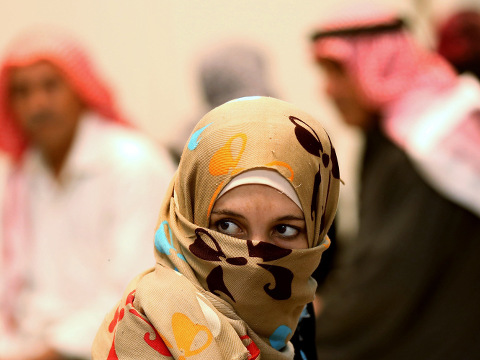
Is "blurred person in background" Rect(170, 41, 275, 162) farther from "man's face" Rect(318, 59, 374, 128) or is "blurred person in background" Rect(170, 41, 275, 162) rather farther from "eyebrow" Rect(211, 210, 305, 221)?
"eyebrow" Rect(211, 210, 305, 221)

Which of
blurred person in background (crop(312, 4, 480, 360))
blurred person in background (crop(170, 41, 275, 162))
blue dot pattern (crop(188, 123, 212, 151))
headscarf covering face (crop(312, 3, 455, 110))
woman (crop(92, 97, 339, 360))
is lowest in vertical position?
blurred person in background (crop(312, 4, 480, 360))

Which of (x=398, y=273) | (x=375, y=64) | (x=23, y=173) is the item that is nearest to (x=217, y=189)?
(x=23, y=173)

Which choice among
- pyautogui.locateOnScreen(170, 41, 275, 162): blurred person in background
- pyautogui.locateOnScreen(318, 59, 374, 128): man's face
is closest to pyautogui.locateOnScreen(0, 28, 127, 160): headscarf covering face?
pyautogui.locateOnScreen(170, 41, 275, 162): blurred person in background

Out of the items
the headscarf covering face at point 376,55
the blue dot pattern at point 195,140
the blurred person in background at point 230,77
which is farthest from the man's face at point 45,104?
the blue dot pattern at point 195,140

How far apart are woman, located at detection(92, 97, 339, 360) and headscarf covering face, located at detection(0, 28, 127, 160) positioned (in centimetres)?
190

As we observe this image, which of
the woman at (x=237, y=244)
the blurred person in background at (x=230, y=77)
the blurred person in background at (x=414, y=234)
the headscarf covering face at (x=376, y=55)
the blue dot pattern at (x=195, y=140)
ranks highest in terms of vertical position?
the blue dot pattern at (x=195, y=140)

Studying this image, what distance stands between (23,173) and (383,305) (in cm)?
163

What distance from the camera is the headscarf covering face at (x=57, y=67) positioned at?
10.7ft

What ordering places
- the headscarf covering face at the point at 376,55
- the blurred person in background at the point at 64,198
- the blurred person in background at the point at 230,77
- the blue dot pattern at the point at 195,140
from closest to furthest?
the blue dot pattern at the point at 195,140, the blurred person in background at the point at 64,198, the headscarf covering face at the point at 376,55, the blurred person in background at the point at 230,77

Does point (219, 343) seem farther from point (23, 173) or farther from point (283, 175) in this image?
point (23, 173)

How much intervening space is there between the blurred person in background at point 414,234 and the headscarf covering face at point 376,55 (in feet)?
0.04

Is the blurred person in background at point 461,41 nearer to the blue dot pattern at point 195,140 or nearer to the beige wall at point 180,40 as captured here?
the beige wall at point 180,40

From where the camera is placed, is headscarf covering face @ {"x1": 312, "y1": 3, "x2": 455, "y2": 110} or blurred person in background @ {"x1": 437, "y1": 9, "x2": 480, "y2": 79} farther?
blurred person in background @ {"x1": 437, "y1": 9, "x2": 480, "y2": 79}

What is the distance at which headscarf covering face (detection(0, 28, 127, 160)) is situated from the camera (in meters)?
3.28
